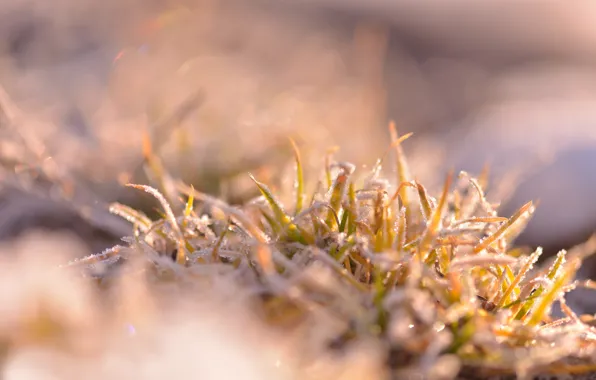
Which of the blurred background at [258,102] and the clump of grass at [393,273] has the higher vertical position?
the blurred background at [258,102]

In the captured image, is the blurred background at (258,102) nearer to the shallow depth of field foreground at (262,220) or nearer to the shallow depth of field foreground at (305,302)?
the shallow depth of field foreground at (262,220)

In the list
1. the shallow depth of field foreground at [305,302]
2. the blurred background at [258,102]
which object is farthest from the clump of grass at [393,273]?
the blurred background at [258,102]

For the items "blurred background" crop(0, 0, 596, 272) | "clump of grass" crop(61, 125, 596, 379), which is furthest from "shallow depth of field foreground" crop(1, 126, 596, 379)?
"blurred background" crop(0, 0, 596, 272)

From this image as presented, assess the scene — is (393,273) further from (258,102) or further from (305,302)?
(258,102)

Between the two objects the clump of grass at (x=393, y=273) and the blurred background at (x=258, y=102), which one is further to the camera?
the blurred background at (x=258, y=102)

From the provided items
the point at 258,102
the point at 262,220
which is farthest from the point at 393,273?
the point at 258,102

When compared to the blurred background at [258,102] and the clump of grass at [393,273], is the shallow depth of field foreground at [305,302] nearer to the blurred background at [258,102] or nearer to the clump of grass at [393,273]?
the clump of grass at [393,273]
